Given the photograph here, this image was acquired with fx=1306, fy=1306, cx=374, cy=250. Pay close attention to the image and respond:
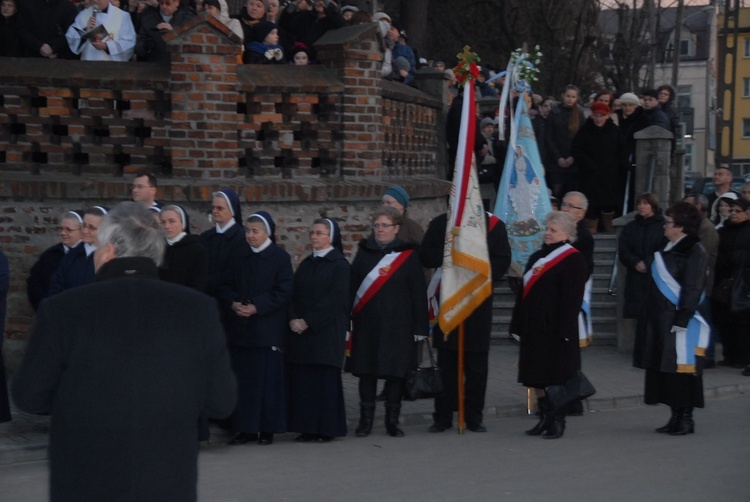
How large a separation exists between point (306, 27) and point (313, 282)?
17.1ft

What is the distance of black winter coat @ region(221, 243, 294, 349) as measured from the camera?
9.78m

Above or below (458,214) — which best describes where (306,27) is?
above

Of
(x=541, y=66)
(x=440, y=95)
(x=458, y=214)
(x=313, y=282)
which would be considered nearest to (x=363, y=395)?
(x=313, y=282)

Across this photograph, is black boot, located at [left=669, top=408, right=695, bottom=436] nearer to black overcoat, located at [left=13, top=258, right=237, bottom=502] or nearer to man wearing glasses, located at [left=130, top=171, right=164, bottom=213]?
man wearing glasses, located at [left=130, top=171, right=164, bottom=213]

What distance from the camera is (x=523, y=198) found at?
1518 cm

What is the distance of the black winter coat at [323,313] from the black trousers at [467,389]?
977 millimetres

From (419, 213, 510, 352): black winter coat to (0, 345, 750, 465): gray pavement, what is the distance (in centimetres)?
89

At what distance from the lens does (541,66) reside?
32812mm

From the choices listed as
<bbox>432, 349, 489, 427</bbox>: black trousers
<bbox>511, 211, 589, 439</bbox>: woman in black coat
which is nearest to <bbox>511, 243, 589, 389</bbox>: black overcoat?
<bbox>511, 211, 589, 439</bbox>: woman in black coat

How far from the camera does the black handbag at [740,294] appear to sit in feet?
45.3

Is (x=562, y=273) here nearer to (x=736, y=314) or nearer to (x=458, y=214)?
(x=458, y=214)

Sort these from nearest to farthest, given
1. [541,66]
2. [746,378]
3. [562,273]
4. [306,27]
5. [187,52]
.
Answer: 1. [562,273]
2. [187,52]
3. [746,378]
4. [306,27]
5. [541,66]

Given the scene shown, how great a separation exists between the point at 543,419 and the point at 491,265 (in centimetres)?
132

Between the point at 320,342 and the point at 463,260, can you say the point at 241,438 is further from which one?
the point at 463,260
